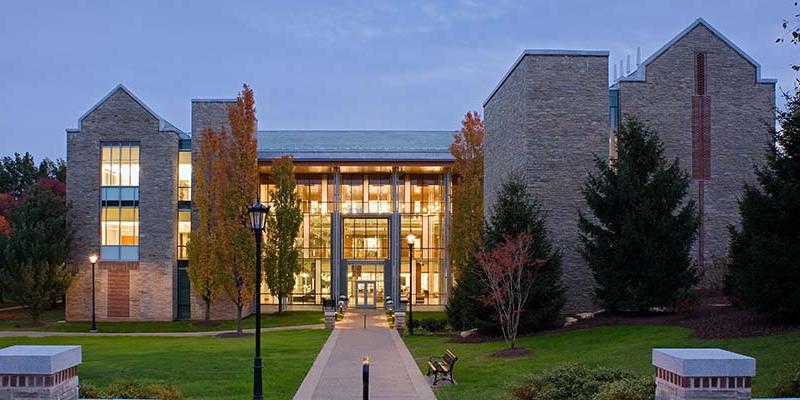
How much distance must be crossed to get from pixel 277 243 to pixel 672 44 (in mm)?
26266

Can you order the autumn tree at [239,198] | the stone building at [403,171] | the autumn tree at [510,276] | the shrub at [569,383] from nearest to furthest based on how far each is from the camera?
the shrub at [569,383] → the autumn tree at [510,276] → the stone building at [403,171] → the autumn tree at [239,198]

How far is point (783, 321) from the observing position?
18.7m

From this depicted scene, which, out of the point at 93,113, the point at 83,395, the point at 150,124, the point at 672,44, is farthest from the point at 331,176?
the point at 83,395

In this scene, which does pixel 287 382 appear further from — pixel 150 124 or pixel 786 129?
pixel 150 124

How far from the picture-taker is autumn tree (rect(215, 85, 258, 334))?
34719 mm

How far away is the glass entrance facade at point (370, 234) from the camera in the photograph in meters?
50.0

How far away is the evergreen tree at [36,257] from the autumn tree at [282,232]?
1192 centimetres

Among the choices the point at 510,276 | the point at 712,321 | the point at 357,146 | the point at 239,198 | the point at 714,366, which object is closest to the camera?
the point at 714,366

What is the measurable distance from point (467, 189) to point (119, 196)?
2154 centimetres

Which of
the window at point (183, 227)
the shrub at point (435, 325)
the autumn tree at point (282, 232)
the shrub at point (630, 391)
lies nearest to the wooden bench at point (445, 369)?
the shrub at point (630, 391)

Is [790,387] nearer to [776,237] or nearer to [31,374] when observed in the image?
[31,374]

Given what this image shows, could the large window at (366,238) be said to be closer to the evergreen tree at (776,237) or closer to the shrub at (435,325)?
the shrub at (435,325)

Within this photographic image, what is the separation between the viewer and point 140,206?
1689 inches

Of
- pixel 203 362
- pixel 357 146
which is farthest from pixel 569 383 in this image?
pixel 357 146
